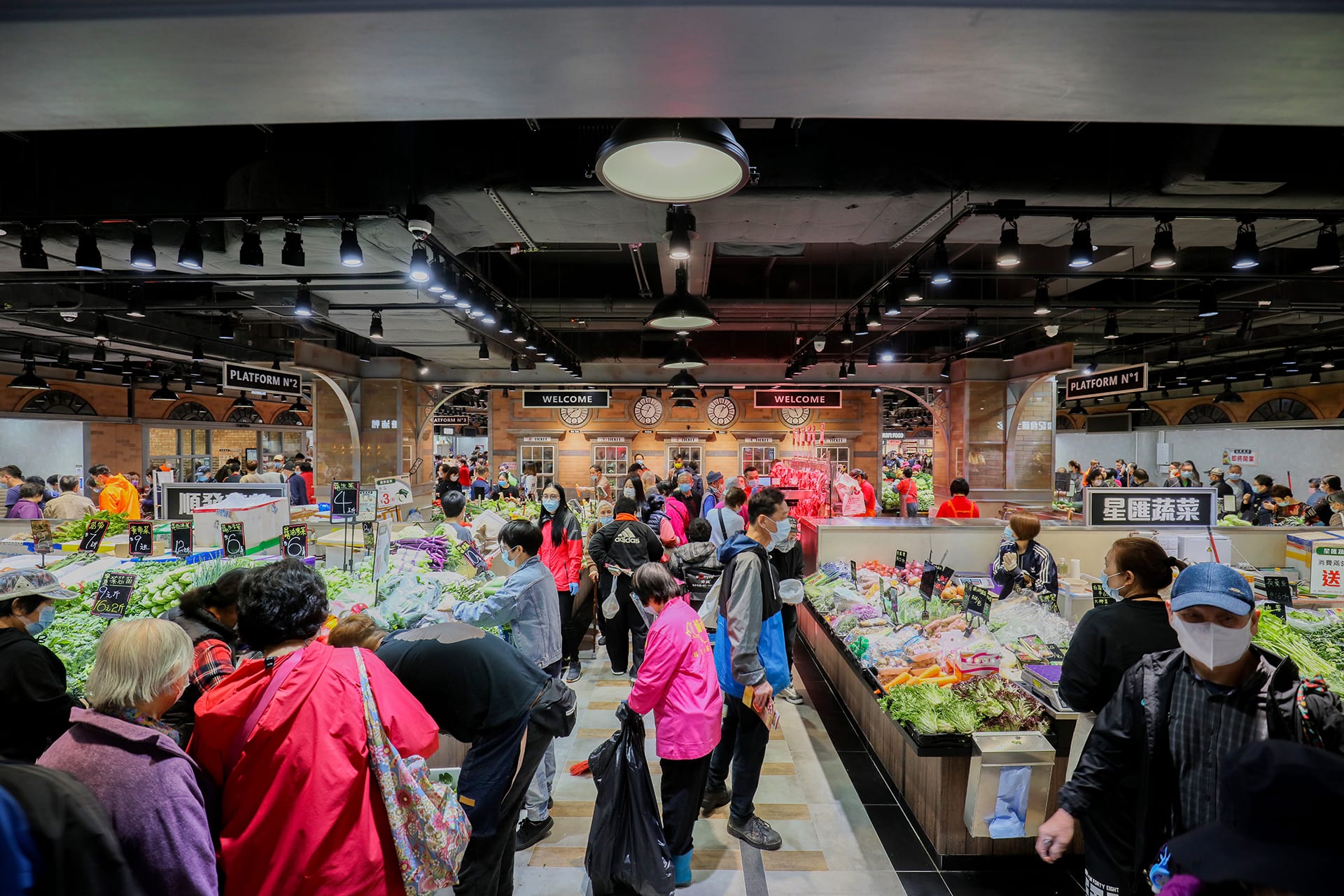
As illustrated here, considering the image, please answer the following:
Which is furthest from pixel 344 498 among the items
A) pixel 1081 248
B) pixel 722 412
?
pixel 722 412

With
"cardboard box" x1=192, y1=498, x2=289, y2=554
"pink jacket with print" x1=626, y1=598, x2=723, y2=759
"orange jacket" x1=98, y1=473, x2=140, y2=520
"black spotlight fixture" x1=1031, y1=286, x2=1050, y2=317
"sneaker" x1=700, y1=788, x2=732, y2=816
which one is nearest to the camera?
"pink jacket with print" x1=626, y1=598, x2=723, y2=759

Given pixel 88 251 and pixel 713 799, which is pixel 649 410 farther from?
pixel 713 799

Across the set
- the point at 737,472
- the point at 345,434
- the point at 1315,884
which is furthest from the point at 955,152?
the point at 737,472

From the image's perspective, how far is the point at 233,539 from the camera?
14.3 ft

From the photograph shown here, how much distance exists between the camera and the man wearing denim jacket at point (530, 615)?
356 centimetres

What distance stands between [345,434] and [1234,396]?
2008cm

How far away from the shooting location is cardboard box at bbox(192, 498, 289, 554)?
4.57 metres

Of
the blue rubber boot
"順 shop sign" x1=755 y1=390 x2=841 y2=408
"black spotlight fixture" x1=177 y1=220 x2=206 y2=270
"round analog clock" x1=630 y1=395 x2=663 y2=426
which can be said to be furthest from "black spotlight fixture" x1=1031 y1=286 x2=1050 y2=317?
"round analog clock" x1=630 y1=395 x2=663 y2=426

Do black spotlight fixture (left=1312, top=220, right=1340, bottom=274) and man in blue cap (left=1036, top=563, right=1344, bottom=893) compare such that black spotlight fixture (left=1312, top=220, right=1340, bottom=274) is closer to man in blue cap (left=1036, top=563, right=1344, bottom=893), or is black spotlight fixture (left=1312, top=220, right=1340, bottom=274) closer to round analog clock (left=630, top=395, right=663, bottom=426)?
man in blue cap (left=1036, top=563, right=1344, bottom=893)

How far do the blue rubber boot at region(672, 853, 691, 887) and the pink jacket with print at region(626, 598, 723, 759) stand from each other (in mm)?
580

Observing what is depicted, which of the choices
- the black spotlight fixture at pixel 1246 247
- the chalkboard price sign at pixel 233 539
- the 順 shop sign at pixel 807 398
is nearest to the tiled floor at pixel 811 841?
the chalkboard price sign at pixel 233 539

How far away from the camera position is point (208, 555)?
4215mm

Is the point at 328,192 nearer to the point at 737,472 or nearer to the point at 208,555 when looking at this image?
the point at 208,555

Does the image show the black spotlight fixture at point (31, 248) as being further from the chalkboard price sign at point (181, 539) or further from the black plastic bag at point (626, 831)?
the black plastic bag at point (626, 831)
